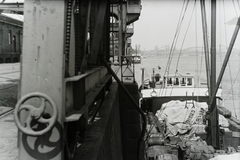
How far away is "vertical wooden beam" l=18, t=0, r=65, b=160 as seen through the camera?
2.25 m

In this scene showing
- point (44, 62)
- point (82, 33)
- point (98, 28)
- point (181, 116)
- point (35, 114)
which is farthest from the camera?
point (181, 116)

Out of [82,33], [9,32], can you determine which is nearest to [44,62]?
[82,33]

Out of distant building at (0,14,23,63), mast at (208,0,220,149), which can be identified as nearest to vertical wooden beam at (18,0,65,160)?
distant building at (0,14,23,63)

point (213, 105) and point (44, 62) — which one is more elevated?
point (44, 62)

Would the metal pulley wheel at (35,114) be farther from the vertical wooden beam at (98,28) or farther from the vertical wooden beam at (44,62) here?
the vertical wooden beam at (98,28)

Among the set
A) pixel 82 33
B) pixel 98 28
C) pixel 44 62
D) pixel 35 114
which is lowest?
pixel 35 114

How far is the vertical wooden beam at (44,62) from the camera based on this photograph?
7.39ft

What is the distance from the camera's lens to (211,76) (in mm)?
13109

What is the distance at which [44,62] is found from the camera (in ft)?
7.43

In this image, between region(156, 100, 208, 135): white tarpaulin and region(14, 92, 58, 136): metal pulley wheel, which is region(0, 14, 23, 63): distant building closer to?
region(14, 92, 58, 136): metal pulley wheel

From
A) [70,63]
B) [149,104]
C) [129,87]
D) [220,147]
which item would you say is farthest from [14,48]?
[149,104]

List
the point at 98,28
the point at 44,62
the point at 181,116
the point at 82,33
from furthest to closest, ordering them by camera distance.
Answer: the point at 181,116, the point at 98,28, the point at 82,33, the point at 44,62

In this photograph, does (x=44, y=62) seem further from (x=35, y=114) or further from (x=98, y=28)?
(x=98, y=28)

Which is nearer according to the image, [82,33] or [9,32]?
[82,33]
